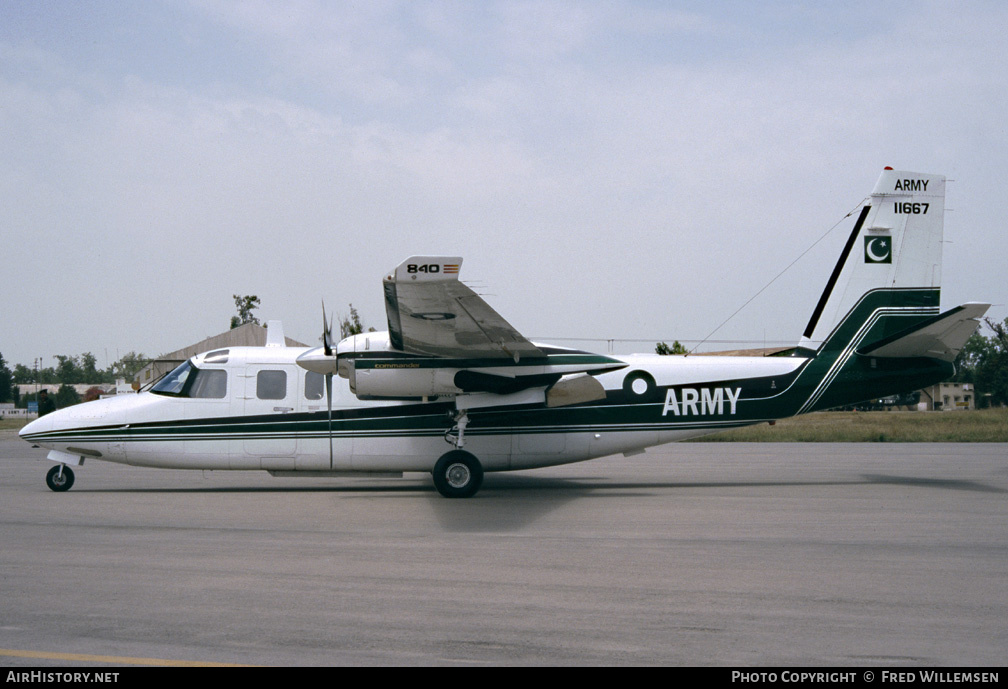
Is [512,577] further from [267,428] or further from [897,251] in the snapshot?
[897,251]

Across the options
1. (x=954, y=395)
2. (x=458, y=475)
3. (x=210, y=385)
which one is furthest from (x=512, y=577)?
(x=954, y=395)

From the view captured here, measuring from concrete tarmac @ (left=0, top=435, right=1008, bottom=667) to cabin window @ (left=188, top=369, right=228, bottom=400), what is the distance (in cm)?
179

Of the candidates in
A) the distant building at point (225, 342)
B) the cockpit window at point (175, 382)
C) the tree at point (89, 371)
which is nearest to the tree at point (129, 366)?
the tree at point (89, 371)

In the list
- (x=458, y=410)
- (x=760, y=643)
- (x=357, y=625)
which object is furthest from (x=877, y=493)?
(x=357, y=625)

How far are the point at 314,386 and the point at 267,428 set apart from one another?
1.09m

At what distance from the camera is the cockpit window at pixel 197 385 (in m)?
13.7

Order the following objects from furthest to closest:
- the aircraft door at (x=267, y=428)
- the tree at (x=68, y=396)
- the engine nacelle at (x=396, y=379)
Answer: the tree at (x=68, y=396) → the aircraft door at (x=267, y=428) → the engine nacelle at (x=396, y=379)

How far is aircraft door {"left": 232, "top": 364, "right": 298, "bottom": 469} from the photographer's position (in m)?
13.6

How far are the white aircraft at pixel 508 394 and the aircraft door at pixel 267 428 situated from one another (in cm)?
2

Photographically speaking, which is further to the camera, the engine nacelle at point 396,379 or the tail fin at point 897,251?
the tail fin at point 897,251

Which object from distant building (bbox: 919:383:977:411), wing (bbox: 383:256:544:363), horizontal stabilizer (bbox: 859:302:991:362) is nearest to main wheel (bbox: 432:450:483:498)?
wing (bbox: 383:256:544:363)

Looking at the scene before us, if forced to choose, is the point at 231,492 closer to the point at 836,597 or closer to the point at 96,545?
the point at 96,545

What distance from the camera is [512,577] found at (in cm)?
684

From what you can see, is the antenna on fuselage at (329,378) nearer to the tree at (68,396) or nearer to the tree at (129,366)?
the tree at (68,396)
